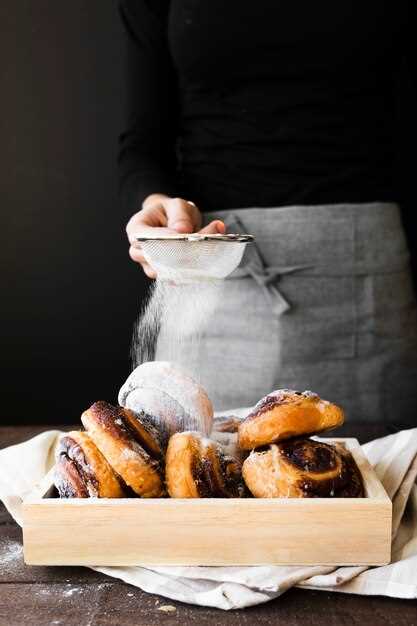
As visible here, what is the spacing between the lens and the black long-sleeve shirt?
155cm

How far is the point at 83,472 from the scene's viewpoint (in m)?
0.79

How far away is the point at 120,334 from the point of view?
2.32 m

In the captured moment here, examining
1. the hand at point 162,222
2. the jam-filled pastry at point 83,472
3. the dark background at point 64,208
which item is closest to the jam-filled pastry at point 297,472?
the jam-filled pastry at point 83,472

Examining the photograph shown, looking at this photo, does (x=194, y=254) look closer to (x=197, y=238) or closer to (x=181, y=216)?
(x=197, y=238)

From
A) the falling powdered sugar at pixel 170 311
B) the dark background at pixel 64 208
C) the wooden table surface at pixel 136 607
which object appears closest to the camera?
the wooden table surface at pixel 136 607

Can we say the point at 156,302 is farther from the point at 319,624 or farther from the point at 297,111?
the point at 297,111

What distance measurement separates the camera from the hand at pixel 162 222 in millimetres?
1110

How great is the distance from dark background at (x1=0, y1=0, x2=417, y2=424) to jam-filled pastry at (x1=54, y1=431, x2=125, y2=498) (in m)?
1.51

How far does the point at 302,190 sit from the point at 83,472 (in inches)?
38.0

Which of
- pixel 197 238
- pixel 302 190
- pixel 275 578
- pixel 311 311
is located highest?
pixel 197 238

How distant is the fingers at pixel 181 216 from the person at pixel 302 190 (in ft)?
0.96

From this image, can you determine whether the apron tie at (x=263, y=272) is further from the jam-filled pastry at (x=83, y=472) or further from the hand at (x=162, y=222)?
the jam-filled pastry at (x=83, y=472)

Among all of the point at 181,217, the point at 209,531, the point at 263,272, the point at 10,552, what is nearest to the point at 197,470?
the point at 209,531

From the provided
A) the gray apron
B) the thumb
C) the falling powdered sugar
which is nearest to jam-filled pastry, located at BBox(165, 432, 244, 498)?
the falling powdered sugar
